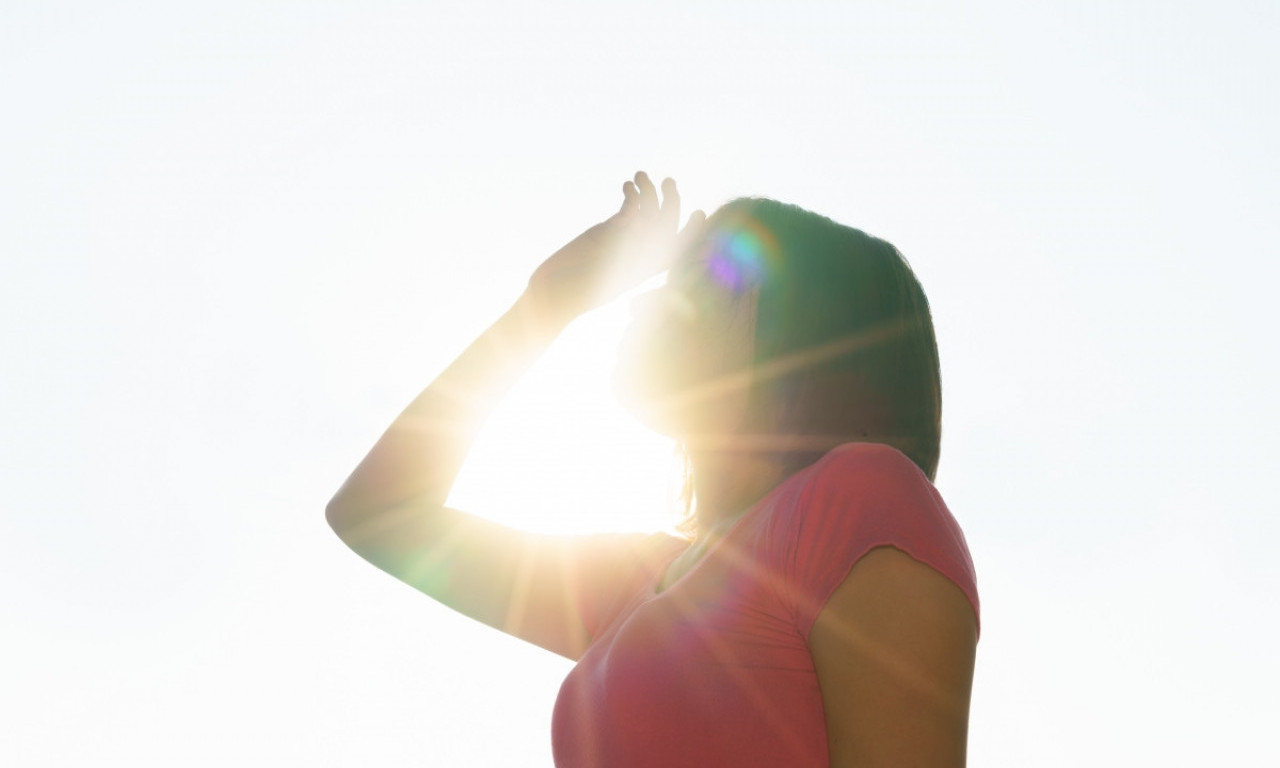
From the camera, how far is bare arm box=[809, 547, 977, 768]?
6.01 ft

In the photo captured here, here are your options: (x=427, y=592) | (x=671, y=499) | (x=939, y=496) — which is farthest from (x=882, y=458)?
(x=427, y=592)

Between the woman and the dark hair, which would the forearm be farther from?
the dark hair

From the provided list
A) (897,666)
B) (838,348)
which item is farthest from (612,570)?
(897,666)

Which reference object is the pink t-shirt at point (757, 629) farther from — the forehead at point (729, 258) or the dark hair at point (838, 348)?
the forehead at point (729, 258)

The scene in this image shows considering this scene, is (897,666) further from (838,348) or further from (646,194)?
(646,194)

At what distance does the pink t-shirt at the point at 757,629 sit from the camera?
2008mm

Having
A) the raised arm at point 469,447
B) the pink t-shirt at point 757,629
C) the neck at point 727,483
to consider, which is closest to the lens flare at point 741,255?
the raised arm at point 469,447

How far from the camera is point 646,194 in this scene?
3602 millimetres

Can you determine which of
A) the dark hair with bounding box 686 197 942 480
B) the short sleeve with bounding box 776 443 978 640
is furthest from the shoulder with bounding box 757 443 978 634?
the dark hair with bounding box 686 197 942 480

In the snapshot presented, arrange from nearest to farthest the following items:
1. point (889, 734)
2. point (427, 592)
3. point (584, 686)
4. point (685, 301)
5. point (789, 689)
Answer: point (889, 734) → point (789, 689) → point (584, 686) → point (685, 301) → point (427, 592)

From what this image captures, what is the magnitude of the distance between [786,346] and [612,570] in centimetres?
94

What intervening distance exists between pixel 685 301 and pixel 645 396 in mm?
301

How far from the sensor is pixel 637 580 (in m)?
3.18

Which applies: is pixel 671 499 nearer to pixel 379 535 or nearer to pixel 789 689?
pixel 379 535
